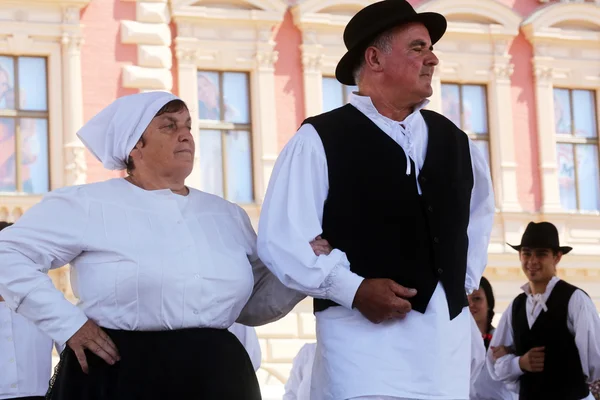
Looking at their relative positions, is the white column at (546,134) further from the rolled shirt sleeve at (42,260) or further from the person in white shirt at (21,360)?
the rolled shirt sleeve at (42,260)

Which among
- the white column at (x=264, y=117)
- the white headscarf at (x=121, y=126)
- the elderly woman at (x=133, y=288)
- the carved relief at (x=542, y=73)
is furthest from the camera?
the carved relief at (x=542, y=73)

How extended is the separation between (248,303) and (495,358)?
11.3 ft

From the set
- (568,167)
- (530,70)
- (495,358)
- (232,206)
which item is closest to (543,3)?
(530,70)

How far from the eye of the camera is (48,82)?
1600 centimetres

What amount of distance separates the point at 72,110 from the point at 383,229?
11728 mm

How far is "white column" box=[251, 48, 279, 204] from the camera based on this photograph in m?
16.8

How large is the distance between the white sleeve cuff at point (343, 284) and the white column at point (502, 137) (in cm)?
1341

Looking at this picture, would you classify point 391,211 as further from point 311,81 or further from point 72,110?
point 311,81

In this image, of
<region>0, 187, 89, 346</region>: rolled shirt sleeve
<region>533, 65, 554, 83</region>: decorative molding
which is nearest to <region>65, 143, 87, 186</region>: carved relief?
<region>533, 65, 554, 83</region>: decorative molding

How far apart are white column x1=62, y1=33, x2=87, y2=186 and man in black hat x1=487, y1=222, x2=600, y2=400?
27.2ft

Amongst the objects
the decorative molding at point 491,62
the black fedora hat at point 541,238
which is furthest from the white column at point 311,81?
the black fedora hat at point 541,238

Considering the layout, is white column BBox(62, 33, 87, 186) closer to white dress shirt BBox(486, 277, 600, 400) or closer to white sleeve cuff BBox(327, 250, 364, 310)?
white dress shirt BBox(486, 277, 600, 400)

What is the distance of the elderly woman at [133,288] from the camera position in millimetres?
4566

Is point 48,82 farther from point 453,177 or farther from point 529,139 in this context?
point 453,177
